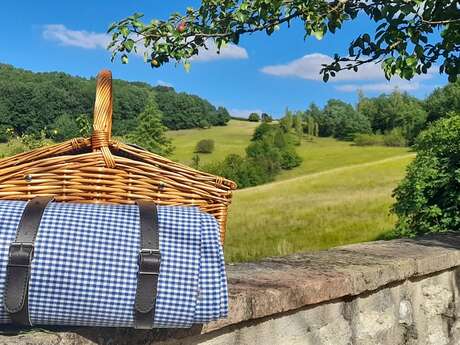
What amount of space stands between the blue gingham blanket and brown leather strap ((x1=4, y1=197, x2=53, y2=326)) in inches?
0.4

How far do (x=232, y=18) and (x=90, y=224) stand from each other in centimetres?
263

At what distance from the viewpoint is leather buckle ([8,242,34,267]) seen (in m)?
1.15

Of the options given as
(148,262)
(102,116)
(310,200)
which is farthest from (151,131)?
(148,262)

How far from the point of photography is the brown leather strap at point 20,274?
1.15m

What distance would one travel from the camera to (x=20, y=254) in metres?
1.16

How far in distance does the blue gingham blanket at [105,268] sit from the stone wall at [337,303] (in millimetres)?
170

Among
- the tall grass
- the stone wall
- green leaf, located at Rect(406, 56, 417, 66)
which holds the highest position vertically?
green leaf, located at Rect(406, 56, 417, 66)

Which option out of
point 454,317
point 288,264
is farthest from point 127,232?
point 454,317

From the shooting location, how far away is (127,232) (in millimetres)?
1244

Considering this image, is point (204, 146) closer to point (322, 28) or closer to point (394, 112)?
point (394, 112)

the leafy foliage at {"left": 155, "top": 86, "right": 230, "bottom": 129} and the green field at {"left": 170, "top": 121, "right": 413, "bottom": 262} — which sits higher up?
the leafy foliage at {"left": 155, "top": 86, "right": 230, "bottom": 129}

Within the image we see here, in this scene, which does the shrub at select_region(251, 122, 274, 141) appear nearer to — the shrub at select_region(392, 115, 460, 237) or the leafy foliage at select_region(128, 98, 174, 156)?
the leafy foliage at select_region(128, 98, 174, 156)

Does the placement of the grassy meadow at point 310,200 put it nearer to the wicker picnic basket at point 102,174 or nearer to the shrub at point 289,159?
the shrub at point 289,159

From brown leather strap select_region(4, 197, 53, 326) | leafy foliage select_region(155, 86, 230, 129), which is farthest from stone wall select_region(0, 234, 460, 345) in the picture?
leafy foliage select_region(155, 86, 230, 129)
